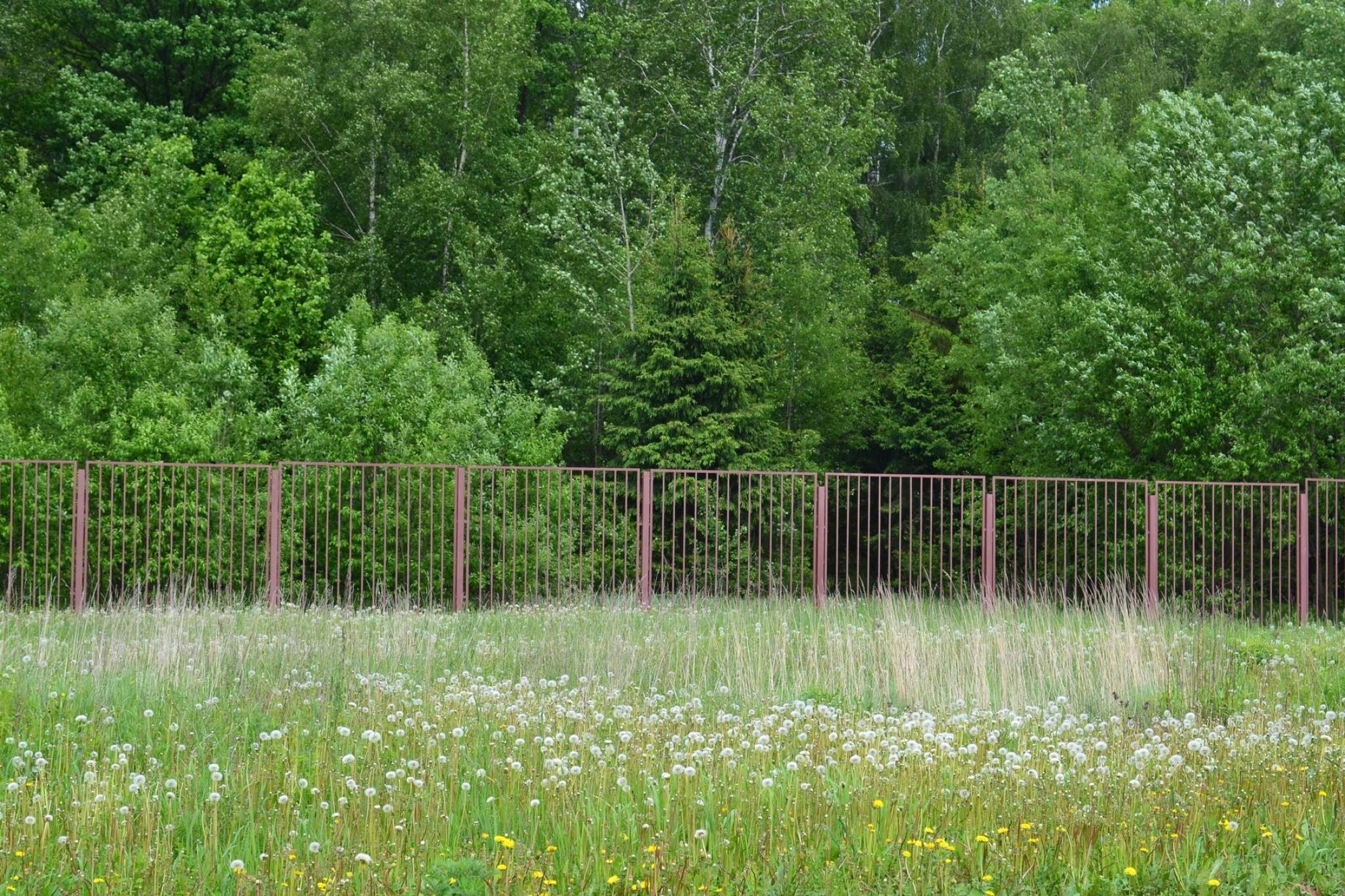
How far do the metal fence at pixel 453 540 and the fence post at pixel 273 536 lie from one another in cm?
2

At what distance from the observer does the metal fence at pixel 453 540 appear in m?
17.0

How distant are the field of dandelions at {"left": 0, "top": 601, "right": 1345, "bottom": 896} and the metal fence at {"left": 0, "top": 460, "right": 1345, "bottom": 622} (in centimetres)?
429

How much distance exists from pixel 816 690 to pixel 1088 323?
15999mm

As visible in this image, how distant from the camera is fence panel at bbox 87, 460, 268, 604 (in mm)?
17234

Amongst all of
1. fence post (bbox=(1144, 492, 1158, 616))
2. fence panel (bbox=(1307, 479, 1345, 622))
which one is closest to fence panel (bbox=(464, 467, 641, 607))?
fence post (bbox=(1144, 492, 1158, 616))

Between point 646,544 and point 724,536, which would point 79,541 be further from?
point 724,536

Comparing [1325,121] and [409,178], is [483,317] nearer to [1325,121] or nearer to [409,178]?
[409,178]

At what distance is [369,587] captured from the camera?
1942 cm

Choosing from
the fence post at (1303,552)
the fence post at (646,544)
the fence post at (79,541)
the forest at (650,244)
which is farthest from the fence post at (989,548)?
the fence post at (79,541)

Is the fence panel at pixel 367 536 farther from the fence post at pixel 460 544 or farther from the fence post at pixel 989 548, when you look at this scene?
the fence post at pixel 989 548

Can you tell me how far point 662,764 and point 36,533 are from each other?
12.2m

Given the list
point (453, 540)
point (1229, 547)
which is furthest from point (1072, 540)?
point (453, 540)

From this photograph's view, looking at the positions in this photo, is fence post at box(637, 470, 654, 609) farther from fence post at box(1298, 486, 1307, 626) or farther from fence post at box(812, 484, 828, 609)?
fence post at box(1298, 486, 1307, 626)

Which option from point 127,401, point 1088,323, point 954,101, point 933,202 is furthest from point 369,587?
point 954,101
